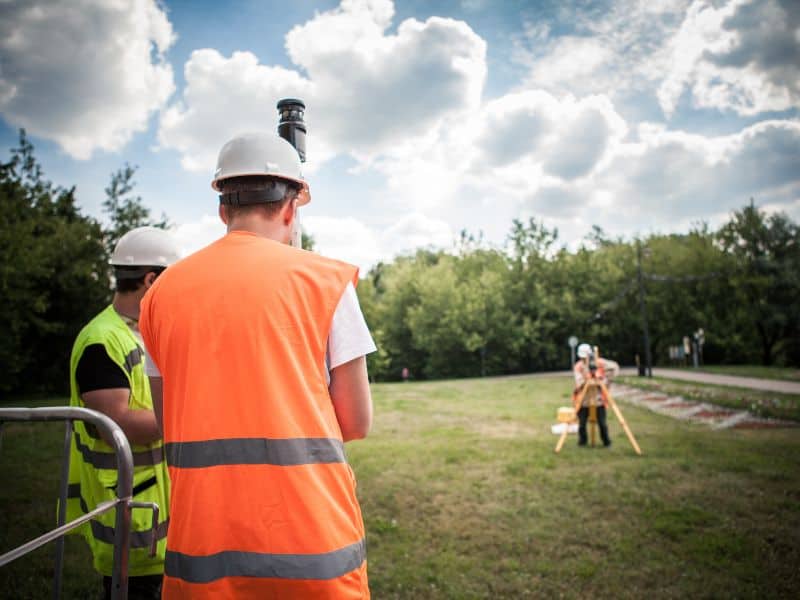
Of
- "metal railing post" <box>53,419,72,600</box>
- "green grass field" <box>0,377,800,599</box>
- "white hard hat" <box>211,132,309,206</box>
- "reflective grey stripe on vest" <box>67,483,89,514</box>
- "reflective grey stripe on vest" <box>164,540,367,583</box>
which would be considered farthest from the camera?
"green grass field" <box>0,377,800,599</box>

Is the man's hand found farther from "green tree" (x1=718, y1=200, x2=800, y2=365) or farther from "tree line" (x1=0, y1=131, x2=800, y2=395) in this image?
"green tree" (x1=718, y1=200, x2=800, y2=365)

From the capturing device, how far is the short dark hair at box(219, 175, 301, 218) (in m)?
1.62

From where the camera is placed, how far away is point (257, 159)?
5.21 ft

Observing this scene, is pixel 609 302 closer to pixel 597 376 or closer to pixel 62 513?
pixel 597 376

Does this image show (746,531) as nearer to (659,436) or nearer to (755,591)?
(755,591)

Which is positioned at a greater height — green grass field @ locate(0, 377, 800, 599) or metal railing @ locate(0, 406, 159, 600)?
metal railing @ locate(0, 406, 159, 600)

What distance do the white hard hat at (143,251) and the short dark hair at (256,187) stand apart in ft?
3.87

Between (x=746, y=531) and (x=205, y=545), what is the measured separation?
6.71 metres

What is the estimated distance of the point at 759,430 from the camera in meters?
11.7

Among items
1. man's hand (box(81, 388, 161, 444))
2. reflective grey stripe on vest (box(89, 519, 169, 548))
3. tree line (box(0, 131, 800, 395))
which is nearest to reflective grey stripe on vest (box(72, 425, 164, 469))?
man's hand (box(81, 388, 161, 444))

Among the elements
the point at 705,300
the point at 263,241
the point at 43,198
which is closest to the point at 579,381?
the point at 263,241

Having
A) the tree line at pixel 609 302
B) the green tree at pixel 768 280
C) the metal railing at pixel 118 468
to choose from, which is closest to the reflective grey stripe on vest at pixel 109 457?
the metal railing at pixel 118 468

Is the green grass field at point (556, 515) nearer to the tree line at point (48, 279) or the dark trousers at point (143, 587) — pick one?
the dark trousers at point (143, 587)

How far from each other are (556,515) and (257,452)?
20.2ft
